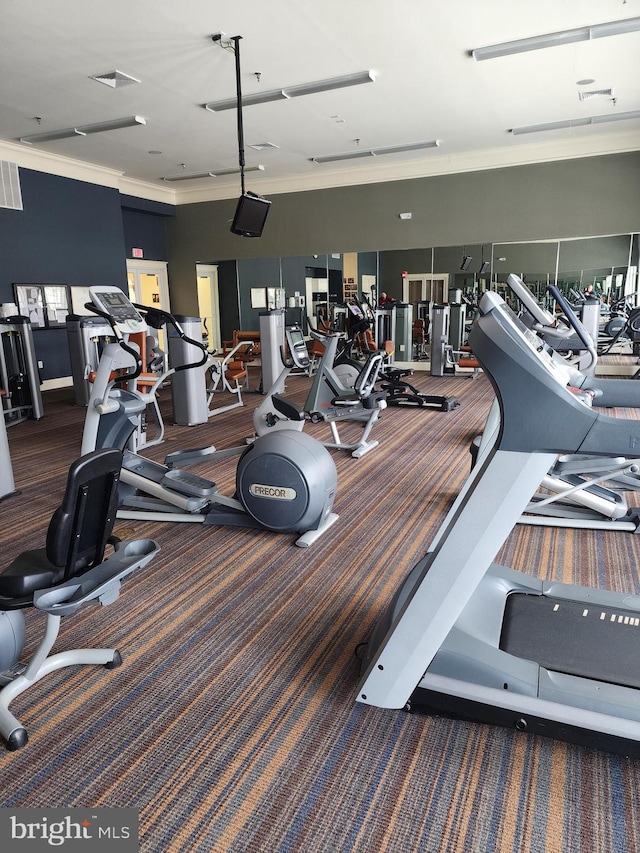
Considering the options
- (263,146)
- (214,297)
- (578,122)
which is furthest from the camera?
(214,297)

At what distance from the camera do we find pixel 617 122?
7.42 metres

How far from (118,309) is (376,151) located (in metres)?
6.62

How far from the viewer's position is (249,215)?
6223 mm

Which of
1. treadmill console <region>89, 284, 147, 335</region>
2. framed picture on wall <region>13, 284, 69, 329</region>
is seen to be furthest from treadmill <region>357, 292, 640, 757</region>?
framed picture on wall <region>13, 284, 69, 329</region>

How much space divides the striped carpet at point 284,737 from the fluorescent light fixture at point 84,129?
5742 mm

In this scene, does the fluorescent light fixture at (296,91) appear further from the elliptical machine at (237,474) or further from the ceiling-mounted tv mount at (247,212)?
the elliptical machine at (237,474)

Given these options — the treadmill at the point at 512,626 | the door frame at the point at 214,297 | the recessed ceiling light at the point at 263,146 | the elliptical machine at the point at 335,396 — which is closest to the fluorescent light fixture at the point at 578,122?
the recessed ceiling light at the point at 263,146

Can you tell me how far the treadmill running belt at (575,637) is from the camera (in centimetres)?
171

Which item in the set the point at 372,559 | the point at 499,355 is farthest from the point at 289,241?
the point at 499,355

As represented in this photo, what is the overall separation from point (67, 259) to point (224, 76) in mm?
4438

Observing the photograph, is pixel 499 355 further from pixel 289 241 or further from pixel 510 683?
pixel 289 241

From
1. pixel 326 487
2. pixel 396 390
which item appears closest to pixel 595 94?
pixel 396 390

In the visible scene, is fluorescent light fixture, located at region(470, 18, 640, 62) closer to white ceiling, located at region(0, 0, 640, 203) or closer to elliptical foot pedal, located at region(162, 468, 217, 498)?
white ceiling, located at region(0, 0, 640, 203)

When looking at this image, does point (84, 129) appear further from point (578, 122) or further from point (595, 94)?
Answer: point (578, 122)
